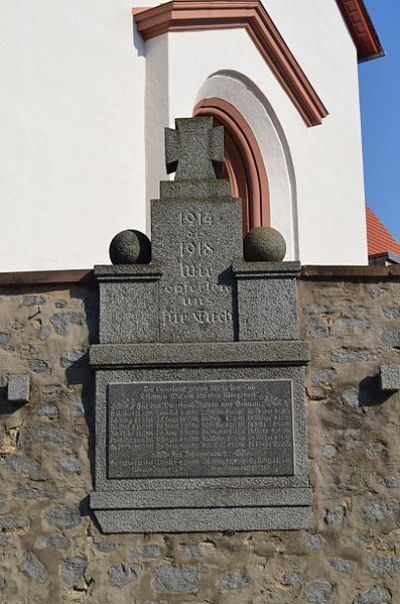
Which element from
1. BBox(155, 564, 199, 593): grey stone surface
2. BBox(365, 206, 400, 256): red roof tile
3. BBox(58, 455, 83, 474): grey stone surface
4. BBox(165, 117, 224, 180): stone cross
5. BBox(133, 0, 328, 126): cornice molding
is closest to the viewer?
BBox(155, 564, 199, 593): grey stone surface

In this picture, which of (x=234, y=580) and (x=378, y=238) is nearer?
(x=234, y=580)

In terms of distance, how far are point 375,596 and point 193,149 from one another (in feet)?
9.99

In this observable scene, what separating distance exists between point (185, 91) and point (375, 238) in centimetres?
1054

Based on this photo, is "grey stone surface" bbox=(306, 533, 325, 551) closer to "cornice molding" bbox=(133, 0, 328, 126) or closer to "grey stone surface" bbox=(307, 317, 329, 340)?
"grey stone surface" bbox=(307, 317, 329, 340)

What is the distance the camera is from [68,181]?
8.64m

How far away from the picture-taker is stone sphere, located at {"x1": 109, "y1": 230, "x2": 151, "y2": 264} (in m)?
6.32

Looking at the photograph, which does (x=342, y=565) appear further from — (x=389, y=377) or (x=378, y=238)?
(x=378, y=238)

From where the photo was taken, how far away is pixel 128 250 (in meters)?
6.32

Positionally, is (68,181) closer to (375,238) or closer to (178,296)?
(178,296)

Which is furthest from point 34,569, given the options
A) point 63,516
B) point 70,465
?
point 70,465

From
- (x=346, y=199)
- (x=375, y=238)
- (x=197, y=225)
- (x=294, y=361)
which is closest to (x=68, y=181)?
(x=197, y=225)

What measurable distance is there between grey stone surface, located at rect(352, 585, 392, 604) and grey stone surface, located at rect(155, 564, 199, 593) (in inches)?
38.0

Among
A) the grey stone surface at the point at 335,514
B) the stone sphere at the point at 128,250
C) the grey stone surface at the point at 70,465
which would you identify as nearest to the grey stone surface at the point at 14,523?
the grey stone surface at the point at 70,465

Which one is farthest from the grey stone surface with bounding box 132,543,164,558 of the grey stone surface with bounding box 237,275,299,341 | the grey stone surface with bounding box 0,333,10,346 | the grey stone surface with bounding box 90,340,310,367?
the grey stone surface with bounding box 0,333,10,346
